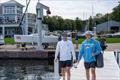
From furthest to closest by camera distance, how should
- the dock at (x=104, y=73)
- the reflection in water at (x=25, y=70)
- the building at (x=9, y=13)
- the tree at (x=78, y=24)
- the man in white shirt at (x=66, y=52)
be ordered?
the tree at (x=78, y=24) < the building at (x=9, y=13) < the reflection in water at (x=25, y=70) < the dock at (x=104, y=73) < the man in white shirt at (x=66, y=52)

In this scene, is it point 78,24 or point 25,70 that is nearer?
point 25,70

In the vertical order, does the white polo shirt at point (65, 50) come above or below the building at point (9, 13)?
below

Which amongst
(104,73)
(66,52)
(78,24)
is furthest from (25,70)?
(78,24)

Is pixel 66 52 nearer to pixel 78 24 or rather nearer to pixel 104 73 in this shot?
pixel 104 73

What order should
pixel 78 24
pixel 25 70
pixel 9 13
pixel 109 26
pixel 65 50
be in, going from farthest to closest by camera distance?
pixel 78 24 < pixel 109 26 < pixel 9 13 < pixel 25 70 < pixel 65 50

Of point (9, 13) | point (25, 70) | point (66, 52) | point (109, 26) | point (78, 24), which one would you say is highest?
point (9, 13)

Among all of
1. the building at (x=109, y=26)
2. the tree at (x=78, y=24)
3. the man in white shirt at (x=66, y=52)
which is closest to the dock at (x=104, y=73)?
the man in white shirt at (x=66, y=52)

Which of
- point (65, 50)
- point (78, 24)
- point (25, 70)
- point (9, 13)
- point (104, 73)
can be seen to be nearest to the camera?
point (65, 50)

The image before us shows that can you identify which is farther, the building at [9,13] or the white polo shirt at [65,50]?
the building at [9,13]

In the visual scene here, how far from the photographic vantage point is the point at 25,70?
28344 millimetres

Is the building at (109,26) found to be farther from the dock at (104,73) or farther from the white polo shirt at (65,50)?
the white polo shirt at (65,50)

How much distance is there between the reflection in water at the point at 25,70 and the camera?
24.1 m

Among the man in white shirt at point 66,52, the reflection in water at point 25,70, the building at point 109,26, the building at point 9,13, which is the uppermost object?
the building at point 9,13

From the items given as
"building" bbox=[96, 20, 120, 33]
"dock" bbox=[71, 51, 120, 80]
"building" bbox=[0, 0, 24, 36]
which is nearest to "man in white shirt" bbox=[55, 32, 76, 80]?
"dock" bbox=[71, 51, 120, 80]
